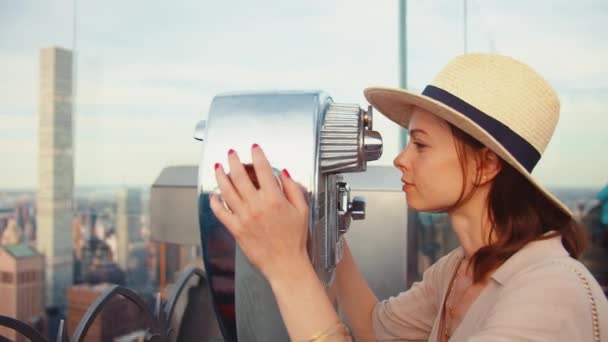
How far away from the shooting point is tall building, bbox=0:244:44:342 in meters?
1.54

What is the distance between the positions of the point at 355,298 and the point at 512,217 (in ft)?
0.94

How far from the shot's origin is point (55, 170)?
7.46 ft

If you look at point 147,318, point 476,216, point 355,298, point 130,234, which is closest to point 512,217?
point 476,216

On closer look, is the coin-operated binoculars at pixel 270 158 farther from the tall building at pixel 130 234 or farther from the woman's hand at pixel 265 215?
the tall building at pixel 130 234

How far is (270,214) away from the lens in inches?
21.4

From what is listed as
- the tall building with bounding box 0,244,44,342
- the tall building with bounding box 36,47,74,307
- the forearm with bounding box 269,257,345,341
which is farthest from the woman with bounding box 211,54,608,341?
the tall building with bounding box 36,47,74,307

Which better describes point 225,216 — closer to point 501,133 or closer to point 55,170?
point 501,133

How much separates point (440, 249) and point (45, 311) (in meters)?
1.47

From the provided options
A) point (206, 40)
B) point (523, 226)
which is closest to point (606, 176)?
point (206, 40)

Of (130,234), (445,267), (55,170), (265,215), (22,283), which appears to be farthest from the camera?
(130,234)

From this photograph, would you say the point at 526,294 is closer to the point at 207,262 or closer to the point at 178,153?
the point at 207,262

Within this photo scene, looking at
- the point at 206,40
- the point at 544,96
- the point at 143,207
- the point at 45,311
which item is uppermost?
the point at 206,40

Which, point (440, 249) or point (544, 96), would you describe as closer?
point (544, 96)

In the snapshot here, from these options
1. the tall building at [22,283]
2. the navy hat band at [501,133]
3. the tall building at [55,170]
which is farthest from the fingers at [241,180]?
the tall building at [55,170]
